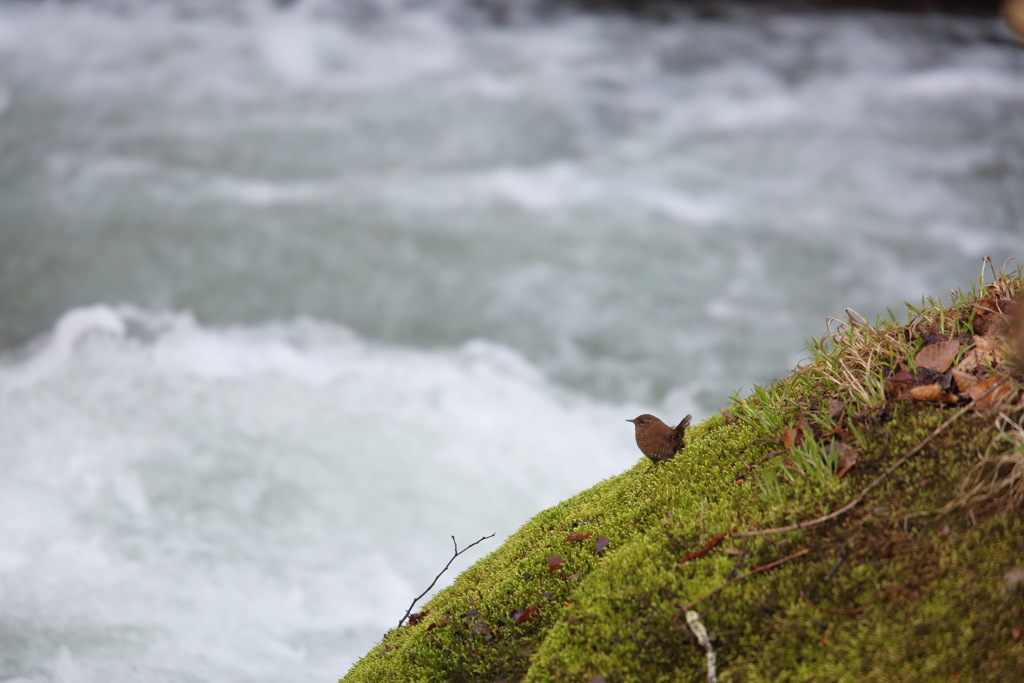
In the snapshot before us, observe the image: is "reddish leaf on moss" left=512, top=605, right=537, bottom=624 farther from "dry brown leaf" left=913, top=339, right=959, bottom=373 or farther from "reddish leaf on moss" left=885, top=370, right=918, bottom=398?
"dry brown leaf" left=913, top=339, right=959, bottom=373

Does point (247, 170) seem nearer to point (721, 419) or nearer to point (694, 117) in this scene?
point (694, 117)

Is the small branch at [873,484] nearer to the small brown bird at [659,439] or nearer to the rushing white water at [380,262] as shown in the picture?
the small brown bird at [659,439]

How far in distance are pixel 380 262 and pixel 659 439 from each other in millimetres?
7882

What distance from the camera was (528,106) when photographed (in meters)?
12.9

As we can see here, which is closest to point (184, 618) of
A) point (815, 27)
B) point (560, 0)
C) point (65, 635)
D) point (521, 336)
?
point (65, 635)

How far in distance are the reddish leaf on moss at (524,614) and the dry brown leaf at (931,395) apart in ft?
4.31

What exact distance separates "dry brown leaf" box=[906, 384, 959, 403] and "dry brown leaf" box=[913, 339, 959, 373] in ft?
0.31

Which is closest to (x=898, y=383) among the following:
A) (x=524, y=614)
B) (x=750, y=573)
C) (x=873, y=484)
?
(x=873, y=484)

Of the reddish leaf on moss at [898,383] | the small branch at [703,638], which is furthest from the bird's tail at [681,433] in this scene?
the small branch at [703,638]

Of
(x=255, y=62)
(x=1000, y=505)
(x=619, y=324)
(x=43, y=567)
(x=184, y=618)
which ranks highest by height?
(x=255, y=62)

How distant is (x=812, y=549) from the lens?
2.06 metres

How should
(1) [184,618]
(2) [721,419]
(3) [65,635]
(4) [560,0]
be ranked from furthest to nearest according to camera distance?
(4) [560,0] → (1) [184,618] → (3) [65,635] → (2) [721,419]

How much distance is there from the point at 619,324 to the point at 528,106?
205 inches

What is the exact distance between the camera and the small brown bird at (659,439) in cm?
272
